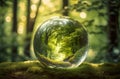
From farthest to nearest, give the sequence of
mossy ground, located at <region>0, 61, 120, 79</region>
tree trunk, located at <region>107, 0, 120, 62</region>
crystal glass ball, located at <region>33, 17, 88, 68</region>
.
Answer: tree trunk, located at <region>107, 0, 120, 62</region>
crystal glass ball, located at <region>33, 17, 88, 68</region>
mossy ground, located at <region>0, 61, 120, 79</region>

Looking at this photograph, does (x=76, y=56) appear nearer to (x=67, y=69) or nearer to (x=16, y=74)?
(x=67, y=69)

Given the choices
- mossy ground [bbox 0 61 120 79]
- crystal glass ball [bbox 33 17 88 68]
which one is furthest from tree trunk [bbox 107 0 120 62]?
crystal glass ball [bbox 33 17 88 68]

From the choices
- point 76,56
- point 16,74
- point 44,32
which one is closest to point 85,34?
point 76,56

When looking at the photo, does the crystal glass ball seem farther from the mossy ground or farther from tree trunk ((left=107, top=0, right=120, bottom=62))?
tree trunk ((left=107, top=0, right=120, bottom=62))

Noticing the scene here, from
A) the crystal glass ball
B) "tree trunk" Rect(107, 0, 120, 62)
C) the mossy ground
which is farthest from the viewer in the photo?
"tree trunk" Rect(107, 0, 120, 62)

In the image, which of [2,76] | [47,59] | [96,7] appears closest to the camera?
[2,76]

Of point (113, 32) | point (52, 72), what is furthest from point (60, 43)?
point (113, 32)

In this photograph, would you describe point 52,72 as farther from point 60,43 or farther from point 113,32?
point 113,32
